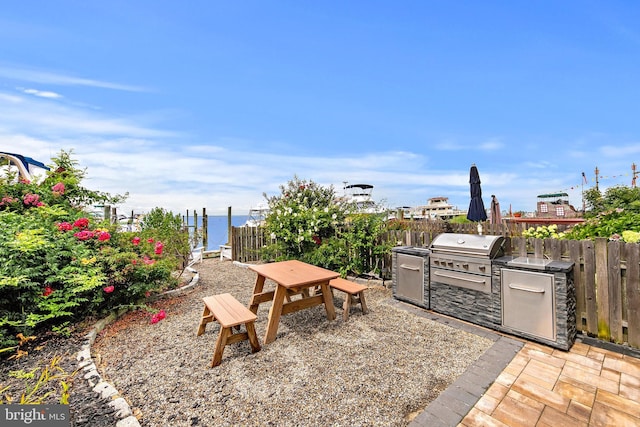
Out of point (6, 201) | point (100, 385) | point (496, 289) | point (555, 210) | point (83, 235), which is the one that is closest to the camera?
point (100, 385)

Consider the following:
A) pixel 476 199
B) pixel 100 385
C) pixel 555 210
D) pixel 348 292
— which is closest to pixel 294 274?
pixel 348 292

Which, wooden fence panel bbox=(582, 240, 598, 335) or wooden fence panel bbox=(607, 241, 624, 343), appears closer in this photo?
wooden fence panel bbox=(607, 241, 624, 343)

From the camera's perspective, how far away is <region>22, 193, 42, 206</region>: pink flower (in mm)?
4902

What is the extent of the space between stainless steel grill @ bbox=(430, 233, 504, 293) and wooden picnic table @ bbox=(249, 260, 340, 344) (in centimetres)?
166

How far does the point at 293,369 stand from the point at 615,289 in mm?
3721

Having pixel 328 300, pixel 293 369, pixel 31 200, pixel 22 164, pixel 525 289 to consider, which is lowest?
pixel 293 369

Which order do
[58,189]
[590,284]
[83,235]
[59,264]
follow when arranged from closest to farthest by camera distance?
[590,284]
[59,264]
[83,235]
[58,189]

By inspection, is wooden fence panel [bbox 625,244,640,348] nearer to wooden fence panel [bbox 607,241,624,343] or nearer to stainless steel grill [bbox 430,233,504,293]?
wooden fence panel [bbox 607,241,624,343]

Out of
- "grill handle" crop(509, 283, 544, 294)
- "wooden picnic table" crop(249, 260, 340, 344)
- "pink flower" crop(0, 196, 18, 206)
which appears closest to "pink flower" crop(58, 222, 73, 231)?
"pink flower" crop(0, 196, 18, 206)

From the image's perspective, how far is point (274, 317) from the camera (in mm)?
3209

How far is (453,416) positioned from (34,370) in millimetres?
3809

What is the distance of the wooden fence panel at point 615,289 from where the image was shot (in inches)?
116

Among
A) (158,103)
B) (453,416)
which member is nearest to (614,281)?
(453,416)

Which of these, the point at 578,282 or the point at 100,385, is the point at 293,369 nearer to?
the point at 100,385
